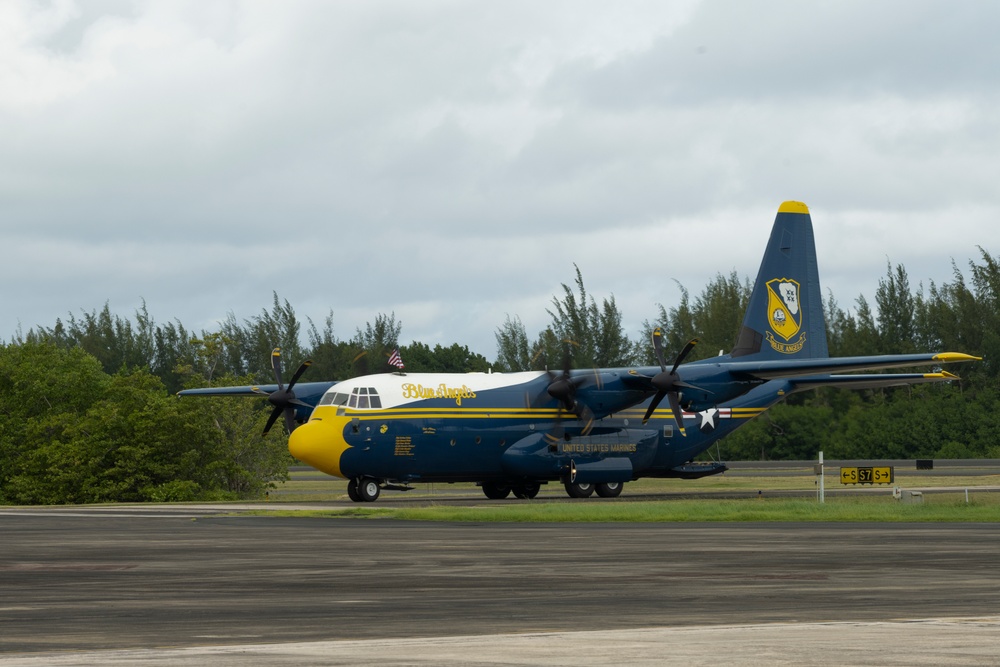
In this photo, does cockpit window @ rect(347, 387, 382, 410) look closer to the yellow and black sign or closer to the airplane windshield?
the airplane windshield

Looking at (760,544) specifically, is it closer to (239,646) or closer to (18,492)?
(239,646)

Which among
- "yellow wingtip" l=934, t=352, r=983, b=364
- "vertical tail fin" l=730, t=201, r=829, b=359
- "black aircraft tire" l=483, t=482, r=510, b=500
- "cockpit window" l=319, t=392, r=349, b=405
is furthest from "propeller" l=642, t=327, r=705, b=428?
"cockpit window" l=319, t=392, r=349, b=405

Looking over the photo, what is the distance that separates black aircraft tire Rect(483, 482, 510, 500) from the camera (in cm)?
5075

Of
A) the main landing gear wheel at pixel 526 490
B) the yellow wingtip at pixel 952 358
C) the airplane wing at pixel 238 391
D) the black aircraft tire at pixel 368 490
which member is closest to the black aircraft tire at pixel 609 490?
the main landing gear wheel at pixel 526 490

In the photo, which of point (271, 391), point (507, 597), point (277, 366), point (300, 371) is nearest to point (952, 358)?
point (300, 371)

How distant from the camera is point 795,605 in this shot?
47.2 ft

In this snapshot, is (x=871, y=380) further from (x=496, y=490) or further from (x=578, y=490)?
(x=496, y=490)

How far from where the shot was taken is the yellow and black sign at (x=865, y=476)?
163ft

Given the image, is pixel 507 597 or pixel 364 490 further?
pixel 364 490

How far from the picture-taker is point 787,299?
184 ft

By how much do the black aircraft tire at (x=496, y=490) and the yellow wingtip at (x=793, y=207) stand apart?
16.3 metres

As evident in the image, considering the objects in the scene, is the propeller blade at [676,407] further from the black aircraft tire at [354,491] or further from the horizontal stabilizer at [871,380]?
the black aircraft tire at [354,491]

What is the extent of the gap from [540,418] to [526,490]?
392 cm

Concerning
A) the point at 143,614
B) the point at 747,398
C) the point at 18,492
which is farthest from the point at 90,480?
the point at 143,614
